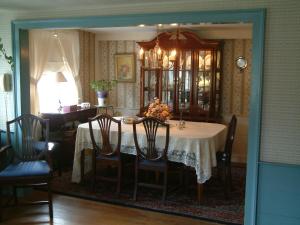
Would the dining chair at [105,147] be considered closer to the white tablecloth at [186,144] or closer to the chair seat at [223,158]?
the white tablecloth at [186,144]

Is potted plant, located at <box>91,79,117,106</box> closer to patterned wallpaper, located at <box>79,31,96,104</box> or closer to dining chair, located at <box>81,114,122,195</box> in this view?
patterned wallpaper, located at <box>79,31,96,104</box>

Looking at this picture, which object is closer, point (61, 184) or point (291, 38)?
point (291, 38)

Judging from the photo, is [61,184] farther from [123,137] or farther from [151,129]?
[151,129]

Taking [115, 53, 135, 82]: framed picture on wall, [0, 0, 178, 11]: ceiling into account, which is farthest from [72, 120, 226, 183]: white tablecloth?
[115, 53, 135, 82]: framed picture on wall

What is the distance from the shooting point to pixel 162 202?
4.05 metres

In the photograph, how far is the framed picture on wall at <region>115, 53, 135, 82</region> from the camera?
6.51 m

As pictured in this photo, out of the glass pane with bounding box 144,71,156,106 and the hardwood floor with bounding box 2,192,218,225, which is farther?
the glass pane with bounding box 144,71,156,106

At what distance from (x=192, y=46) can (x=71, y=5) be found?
271 cm

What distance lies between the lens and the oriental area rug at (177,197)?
3795mm

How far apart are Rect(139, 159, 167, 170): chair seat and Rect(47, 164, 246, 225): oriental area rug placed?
393mm

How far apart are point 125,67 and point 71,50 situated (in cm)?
107

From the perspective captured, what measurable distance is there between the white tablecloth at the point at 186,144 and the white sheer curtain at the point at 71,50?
1.80m

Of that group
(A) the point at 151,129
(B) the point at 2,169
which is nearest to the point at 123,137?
(A) the point at 151,129

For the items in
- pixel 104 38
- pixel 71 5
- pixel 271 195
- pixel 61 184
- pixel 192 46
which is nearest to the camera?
pixel 271 195
